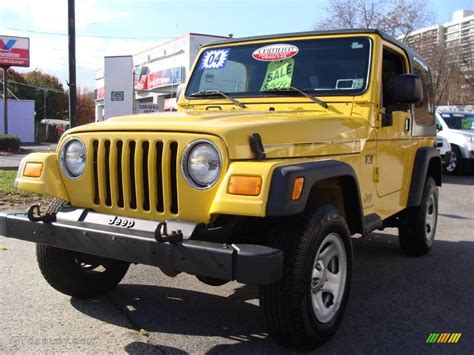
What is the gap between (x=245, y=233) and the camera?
10.8ft

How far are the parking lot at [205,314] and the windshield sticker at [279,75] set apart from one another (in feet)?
5.71

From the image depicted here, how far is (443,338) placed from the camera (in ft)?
11.7

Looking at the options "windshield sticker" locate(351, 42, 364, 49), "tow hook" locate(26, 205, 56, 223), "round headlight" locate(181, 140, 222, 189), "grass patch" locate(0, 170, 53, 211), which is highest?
"windshield sticker" locate(351, 42, 364, 49)

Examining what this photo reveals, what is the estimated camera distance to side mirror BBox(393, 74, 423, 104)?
4141 mm

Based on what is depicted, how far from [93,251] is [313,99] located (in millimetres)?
2076

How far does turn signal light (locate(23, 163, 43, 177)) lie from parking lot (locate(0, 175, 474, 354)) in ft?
3.39

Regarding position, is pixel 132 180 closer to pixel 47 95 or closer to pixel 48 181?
pixel 48 181

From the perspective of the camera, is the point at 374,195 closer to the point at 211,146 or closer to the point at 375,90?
the point at 375,90

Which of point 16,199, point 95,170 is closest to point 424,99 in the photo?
point 95,170

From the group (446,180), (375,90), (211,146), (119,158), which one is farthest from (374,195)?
(446,180)

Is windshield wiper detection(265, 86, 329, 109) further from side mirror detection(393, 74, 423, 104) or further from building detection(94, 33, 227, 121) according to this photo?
building detection(94, 33, 227, 121)

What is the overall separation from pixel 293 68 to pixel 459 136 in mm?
11645

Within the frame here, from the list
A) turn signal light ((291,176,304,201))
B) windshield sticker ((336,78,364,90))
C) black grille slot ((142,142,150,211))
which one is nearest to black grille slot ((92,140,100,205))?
black grille slot ((142,142,150,211))

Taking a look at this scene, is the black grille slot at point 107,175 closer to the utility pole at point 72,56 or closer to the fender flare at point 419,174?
the fender flare at point 419,174
